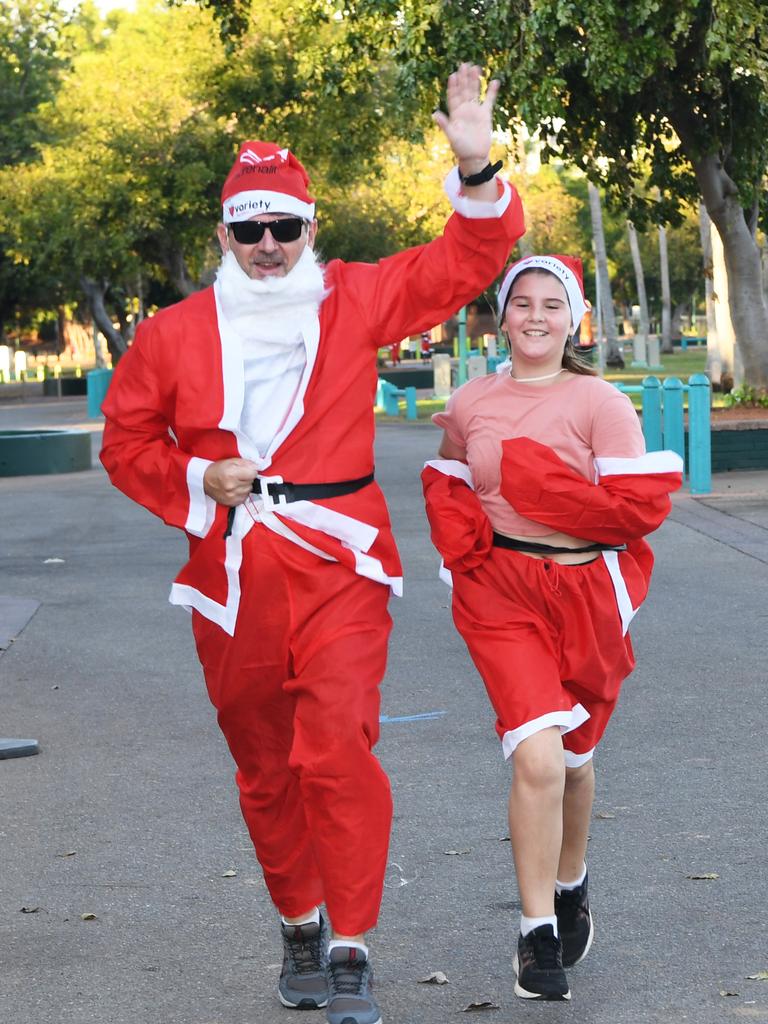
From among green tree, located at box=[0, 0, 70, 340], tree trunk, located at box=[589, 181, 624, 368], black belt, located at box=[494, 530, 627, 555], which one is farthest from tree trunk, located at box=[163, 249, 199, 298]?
black belt, located at box=[494, 530, 627, 555]

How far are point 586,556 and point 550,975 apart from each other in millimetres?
1033

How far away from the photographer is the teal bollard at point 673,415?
1692cm

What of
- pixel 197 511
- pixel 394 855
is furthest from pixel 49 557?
pixel 197 511

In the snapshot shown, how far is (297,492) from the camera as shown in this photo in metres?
4.31

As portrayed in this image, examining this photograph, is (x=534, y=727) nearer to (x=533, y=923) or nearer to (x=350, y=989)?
(x=533, y=923)

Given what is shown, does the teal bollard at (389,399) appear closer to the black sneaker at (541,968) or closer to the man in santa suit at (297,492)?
the man in santa suit at (297,492)

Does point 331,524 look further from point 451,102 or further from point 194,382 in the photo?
point 451,102

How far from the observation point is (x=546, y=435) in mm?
4457

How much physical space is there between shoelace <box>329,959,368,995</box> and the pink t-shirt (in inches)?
44.5

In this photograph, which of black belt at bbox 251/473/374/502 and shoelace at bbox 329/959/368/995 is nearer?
shoelace at bbox 329/959/368/995

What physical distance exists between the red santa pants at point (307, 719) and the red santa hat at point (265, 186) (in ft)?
2.64

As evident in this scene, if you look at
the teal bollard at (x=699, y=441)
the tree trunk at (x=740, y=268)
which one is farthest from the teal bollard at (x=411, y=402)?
the teal bollard at (x=699, y=441)

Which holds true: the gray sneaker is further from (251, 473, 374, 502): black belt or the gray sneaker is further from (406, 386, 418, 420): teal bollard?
(406, 386, 418, 420): teal bollard

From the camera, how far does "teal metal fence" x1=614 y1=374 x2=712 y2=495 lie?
1609cm
